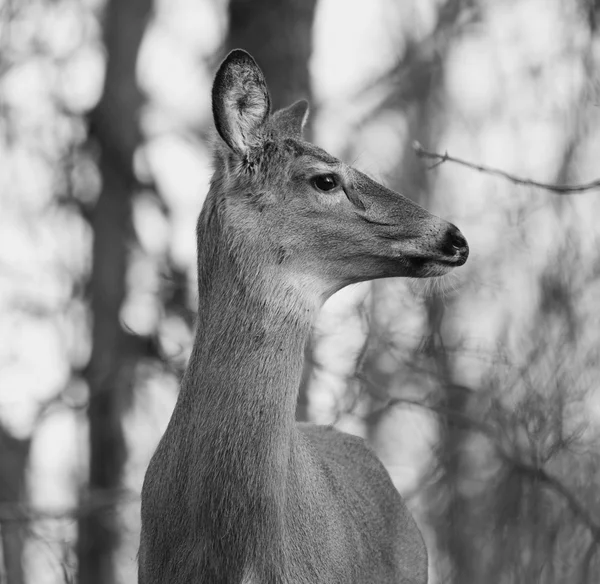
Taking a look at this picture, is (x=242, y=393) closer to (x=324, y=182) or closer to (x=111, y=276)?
(x=324, y=182)

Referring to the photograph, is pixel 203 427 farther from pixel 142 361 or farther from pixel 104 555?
pixel 104 555

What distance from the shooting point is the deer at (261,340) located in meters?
5.10

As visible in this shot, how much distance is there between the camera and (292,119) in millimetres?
6160

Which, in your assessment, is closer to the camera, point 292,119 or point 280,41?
point 292,119

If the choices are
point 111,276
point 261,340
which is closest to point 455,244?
point 261,340

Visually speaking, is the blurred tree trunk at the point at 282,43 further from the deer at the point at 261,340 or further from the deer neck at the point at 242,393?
the deer neck at the point at 242,393

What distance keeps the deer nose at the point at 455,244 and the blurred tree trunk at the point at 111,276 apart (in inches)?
329

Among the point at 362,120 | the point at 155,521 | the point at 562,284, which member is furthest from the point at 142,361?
the point at 155,521

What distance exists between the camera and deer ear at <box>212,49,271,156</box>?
18.5 ft

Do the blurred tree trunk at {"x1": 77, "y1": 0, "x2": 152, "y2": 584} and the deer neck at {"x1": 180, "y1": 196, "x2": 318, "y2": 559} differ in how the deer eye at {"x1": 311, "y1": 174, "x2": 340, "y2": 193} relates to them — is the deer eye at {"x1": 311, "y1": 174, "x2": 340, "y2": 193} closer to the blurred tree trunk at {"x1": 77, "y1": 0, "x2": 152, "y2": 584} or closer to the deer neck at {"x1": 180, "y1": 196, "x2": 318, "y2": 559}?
the deer neck at {"x1": 180, "y1": 196, "x2": 318, "y2": 559}

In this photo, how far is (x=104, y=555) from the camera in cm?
1451

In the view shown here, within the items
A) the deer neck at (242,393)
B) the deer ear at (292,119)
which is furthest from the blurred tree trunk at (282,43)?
the deer neck at (242,393)

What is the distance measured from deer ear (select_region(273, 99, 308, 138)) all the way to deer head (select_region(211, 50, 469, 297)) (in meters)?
0.19

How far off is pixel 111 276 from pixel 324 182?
10.3 m
